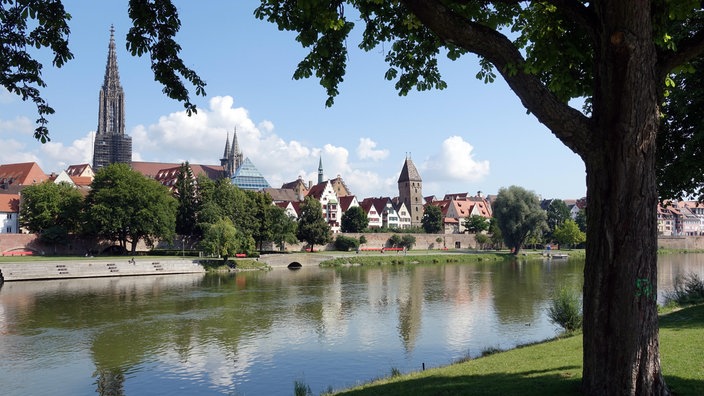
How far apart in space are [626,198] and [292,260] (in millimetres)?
56231

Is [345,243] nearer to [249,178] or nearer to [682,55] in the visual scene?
[249,178]

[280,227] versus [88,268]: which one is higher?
[280,227]

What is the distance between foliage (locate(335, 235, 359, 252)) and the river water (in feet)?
138

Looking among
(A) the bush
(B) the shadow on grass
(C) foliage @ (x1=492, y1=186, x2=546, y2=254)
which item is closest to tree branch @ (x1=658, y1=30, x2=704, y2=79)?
(B) the shadow on grass

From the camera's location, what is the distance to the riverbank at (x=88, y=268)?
1686 inches

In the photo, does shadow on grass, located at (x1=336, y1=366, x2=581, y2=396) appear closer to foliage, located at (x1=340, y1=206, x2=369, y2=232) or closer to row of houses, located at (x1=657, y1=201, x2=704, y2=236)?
foliage, located at (x1=340, y1=206, x2=369, y2=232)

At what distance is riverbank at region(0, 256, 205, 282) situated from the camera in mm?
42812

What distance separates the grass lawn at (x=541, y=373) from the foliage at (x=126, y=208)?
5427cm

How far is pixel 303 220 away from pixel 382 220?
40833 mm

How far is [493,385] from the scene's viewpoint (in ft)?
29.5

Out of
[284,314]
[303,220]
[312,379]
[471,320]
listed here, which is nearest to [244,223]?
[303,220]

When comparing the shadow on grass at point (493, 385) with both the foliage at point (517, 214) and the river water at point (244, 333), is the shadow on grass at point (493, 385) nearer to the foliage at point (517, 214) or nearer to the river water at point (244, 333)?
the river water at point (244, 333)

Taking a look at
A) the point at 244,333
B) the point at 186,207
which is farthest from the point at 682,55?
the point at 186,207

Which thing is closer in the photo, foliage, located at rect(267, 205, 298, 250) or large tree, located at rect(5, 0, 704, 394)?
large tree, located at rect(5, 0, 704, 394)
